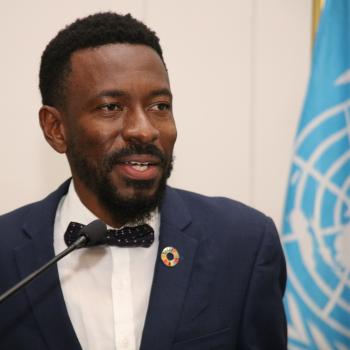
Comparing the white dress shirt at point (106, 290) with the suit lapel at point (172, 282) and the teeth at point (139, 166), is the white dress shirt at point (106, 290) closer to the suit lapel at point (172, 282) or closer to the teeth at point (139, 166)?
the suit lapel at point (172, 282)

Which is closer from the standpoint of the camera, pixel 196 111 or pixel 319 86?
pixel 319 86

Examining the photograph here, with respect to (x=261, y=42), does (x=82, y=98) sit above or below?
below

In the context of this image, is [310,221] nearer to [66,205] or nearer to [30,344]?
[66,205]

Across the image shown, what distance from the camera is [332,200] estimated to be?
2.00 meters

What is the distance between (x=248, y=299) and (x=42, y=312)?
0.62m

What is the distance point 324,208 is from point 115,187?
1.01 metres

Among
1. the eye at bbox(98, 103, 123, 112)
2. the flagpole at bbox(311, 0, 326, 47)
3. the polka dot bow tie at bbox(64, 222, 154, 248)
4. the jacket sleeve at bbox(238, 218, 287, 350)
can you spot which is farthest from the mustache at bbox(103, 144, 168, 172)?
the flagpole at bbox(311, 0, 326, 47)

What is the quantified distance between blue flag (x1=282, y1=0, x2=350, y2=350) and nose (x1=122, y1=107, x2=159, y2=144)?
929 millimetres

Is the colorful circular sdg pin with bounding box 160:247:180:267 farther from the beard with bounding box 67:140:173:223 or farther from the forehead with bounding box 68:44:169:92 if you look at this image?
the forehead with bounding box 68:44:169:92

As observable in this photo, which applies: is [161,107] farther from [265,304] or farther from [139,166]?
[265,304]

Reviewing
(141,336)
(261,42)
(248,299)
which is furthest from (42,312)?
(261,42)

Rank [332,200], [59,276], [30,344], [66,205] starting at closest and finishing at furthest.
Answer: [30,344] → [59,276] → [66,205] → [332,200]

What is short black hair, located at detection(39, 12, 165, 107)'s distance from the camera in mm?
1450

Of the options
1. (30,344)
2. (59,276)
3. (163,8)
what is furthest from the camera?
(163,8)
